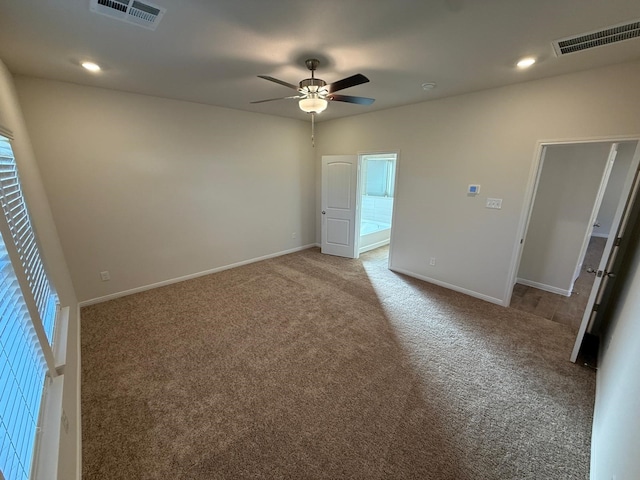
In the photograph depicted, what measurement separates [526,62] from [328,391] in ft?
10.7

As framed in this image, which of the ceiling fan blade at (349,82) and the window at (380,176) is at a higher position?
the ceiling fan blade at (349,82)

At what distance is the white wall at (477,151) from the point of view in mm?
2395

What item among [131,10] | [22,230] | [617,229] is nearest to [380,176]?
[617,229]

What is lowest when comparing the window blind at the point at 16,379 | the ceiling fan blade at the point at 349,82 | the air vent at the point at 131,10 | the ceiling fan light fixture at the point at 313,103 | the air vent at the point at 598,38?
the window blind at the point at 16,379

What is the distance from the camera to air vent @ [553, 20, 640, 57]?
1693 millimetres

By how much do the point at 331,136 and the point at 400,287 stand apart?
302 centimetres

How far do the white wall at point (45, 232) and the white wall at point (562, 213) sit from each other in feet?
16.8

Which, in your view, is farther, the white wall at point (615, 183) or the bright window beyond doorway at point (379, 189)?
the bright window beyond doorway at point (379, 189)

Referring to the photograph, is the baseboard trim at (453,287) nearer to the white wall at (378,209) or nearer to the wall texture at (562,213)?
the wall texture at (562,213)

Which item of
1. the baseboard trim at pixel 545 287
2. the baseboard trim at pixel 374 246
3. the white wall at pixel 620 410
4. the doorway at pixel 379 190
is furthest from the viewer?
the doorway at pixel 379 190

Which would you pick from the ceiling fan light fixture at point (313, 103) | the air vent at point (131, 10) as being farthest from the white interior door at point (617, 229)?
the air vent at point (131, 10)

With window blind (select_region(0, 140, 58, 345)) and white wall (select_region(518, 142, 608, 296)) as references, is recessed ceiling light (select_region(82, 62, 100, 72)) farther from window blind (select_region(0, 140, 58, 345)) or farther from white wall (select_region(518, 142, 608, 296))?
white wall (select_region(518, 142, 608, 296))

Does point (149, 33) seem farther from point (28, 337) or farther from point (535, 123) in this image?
point (535, 123)

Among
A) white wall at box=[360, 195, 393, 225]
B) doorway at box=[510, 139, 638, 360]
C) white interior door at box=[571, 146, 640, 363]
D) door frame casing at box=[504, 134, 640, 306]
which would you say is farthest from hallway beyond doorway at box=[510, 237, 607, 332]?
white wall at box=[360, 195, 393, 225]
